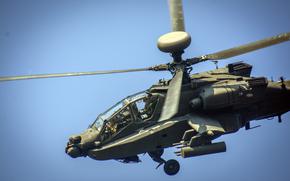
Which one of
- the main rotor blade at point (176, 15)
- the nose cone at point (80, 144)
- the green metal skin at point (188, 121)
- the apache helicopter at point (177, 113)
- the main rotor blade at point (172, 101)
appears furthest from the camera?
the main rotor blade at point (176, 15)

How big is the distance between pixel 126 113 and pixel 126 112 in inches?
1.7

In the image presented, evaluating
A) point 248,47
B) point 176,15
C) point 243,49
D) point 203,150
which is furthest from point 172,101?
point 176,15

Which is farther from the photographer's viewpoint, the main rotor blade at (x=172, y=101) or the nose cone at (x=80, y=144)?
the nose cone at (x=80, y=144)

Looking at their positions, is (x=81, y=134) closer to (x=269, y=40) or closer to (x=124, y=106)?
(x=124, y=106)

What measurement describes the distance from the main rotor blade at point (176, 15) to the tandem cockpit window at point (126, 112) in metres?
3.11

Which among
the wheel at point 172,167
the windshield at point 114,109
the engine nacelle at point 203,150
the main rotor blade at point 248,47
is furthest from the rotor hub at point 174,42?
the wheel at point 172,167

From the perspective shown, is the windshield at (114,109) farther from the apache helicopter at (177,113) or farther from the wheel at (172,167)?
the wheel at (172,167)

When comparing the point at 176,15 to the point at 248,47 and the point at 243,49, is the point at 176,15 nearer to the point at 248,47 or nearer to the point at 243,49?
the point at 243,49

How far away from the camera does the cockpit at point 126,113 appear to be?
2058 centimetres

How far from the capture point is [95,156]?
20.2m

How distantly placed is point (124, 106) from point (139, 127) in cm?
110

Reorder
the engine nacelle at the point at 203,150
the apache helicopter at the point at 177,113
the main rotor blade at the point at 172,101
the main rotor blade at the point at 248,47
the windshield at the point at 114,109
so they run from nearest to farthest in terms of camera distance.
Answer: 1. the main rotor blade at the point at 172,101
2. the engine nacelle at the point at 203,150
3. the main rotor blade at the point at 248,47
4. the apache helicopter at the point at 177,113
5. the windshield at the point at 114,109

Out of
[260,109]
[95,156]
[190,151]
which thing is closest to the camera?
[190,151]

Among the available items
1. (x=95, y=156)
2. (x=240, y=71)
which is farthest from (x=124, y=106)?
(x=240, y=71)
